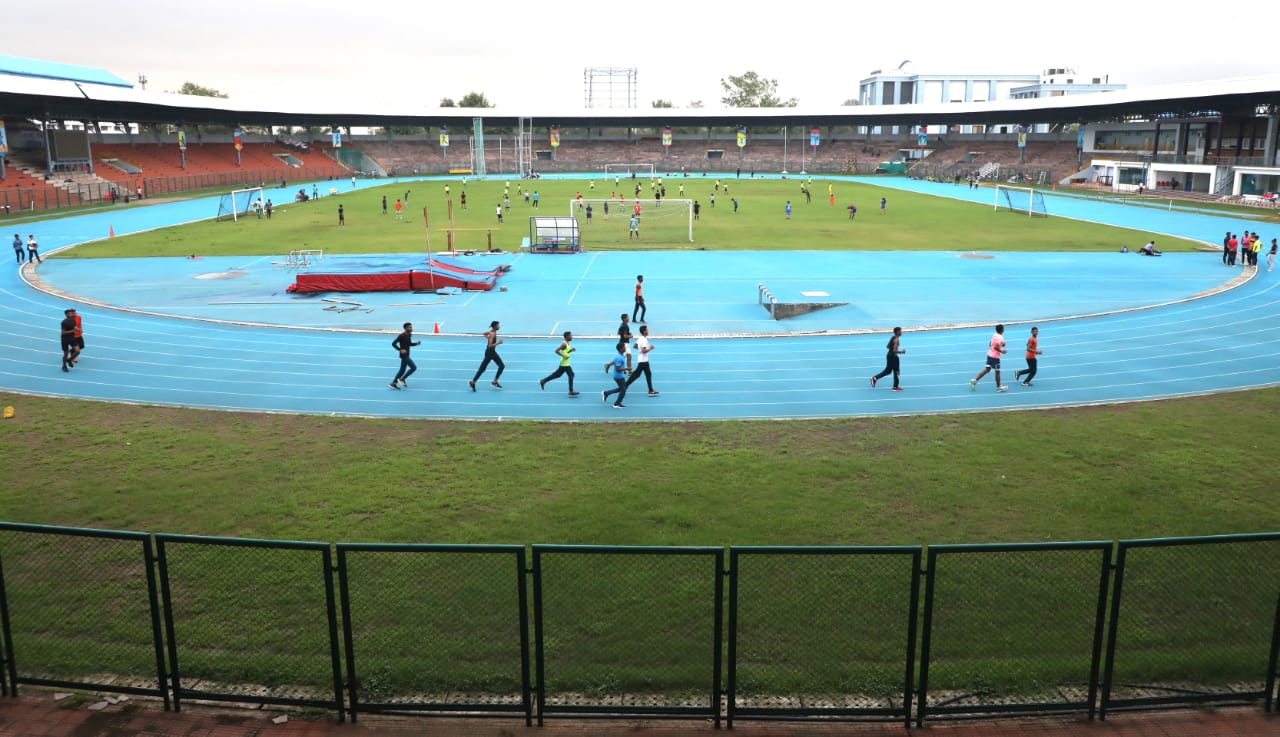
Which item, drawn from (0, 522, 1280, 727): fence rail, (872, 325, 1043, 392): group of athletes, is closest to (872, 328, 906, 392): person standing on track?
(872, 325, 1043, 392): group of athletes

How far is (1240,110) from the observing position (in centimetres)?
7525

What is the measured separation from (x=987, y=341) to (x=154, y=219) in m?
53.2

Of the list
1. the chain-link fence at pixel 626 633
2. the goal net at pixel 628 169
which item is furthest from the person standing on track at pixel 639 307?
the goal net at pixel 628 169

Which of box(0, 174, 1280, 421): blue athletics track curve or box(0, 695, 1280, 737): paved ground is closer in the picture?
box(0, 695, 1280, 737): paved ground

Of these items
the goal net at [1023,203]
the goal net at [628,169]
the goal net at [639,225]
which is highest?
the goal net at [628,169]

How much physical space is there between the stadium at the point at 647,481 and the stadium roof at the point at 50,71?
4017cm

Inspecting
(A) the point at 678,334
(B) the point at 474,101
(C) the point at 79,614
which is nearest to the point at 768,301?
(A) the point at 678,334

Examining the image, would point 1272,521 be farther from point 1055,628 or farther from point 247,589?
point 247,589

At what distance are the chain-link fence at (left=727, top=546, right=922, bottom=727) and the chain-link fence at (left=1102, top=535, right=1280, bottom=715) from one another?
1.75m

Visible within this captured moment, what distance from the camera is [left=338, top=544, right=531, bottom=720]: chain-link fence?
24.3ft

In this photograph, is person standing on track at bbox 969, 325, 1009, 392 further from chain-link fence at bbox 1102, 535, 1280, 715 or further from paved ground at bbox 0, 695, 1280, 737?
paved ground at bbox 0, 695, 1280, 737

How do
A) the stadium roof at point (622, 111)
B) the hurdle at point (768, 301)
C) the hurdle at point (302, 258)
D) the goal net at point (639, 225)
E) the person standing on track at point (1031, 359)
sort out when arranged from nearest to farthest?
the person standing on track at point (1031, 359), the hurdle at point (768, 301), the hurdle at point (302, 258), the goal net at point (639, 225), the stadium roof at point (622, 111)

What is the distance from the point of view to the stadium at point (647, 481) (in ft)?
26.0

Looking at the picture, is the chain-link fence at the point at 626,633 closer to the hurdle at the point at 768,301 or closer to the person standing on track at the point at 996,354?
the person standing on track at the point at 996,354
